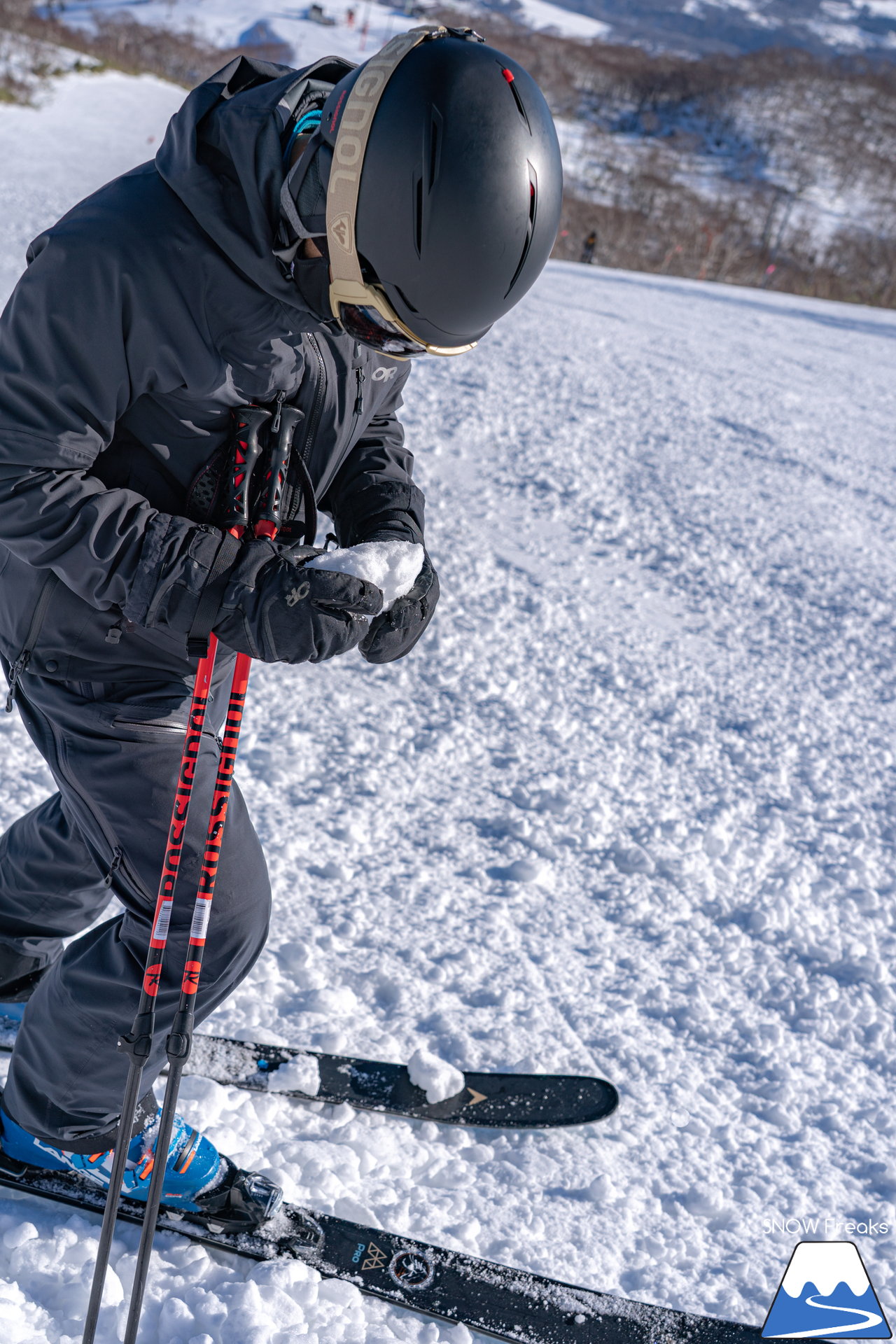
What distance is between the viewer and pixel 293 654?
1.40 metres

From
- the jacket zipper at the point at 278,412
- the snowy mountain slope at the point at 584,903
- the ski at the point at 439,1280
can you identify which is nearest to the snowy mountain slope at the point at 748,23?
the snowy mountain slope at the point at 584,903

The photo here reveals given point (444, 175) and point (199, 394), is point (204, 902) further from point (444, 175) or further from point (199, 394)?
point (444, 175)

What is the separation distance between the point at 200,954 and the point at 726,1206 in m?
1.36

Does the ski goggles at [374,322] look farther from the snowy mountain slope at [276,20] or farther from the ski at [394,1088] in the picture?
the snowy mountain slope at [276,20]

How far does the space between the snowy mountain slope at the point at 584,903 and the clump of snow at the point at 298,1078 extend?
3cm

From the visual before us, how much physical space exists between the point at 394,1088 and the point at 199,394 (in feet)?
5.09

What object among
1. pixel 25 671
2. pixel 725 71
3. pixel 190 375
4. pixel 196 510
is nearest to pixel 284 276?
pixel 190 375

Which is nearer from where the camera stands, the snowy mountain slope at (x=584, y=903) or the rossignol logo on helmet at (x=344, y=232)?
the rossignol logo on helmet at (x=344, y=232)

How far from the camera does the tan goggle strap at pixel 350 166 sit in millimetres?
1299

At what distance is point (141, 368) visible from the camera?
1326 mm

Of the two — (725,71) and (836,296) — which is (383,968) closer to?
(836,296)

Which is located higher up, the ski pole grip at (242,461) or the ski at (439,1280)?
the ski pole grip at (242,461)

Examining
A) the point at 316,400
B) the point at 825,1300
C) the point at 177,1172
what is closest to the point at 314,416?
the point at 316,400

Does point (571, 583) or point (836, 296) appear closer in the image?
point (571, 583)
